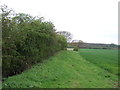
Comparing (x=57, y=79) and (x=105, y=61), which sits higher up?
(x=57, y=79)

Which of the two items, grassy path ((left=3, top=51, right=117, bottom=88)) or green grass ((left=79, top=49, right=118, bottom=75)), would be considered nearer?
grassy path ((left=3, top=51, right=117, bottom=88))

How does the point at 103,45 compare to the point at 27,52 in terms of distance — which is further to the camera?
the point at 103,45

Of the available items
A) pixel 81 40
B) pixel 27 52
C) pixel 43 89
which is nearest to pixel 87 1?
pixel 27 52

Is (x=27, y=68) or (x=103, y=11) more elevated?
(x=103, y=11)

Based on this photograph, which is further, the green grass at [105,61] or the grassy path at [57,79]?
the green grass at [105,61]

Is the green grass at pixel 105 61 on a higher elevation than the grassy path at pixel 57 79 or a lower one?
lower

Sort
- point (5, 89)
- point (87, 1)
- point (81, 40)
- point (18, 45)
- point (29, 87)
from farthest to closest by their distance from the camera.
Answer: point (81, 40) → point (87, 1) → point (18, 45) → point (29, 87) → point (5, 89)

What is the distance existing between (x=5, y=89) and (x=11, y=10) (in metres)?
2.54

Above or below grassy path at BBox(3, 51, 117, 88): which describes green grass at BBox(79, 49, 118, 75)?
below

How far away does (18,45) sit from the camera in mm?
5504

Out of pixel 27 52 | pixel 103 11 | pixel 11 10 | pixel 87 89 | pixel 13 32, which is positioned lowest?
pixel 87 89

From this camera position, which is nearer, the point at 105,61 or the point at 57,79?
the point at 57,79

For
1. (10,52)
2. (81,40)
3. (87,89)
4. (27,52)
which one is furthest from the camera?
(81,40)

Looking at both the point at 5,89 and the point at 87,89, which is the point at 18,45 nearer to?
the point at 5,89
